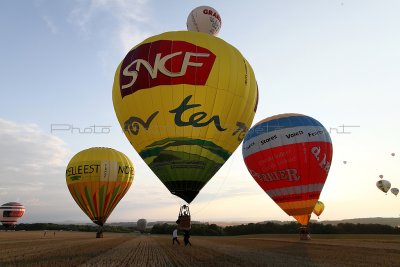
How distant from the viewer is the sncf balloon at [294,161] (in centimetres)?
3219

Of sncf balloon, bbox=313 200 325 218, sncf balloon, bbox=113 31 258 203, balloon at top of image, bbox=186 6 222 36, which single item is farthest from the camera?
sncf balloon, bbox=313 200 325 218

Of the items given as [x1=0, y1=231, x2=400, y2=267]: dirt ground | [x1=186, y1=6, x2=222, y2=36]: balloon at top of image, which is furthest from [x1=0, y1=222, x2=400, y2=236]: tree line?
[x1=186, y1=6, x2=222, y2=36]: balloon at top of image

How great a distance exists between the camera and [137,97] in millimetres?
20266

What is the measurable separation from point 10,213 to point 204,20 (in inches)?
3477

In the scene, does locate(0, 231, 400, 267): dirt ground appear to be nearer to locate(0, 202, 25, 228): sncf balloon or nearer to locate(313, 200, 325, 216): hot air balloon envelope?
locate(313, 200, 325, 216): hot air balloon envelope

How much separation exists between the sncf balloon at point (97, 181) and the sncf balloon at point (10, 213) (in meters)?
63.0

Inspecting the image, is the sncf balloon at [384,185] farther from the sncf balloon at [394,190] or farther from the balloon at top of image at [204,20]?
the balloon at top of image at [204,20]

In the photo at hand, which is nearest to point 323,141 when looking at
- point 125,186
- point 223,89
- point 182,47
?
point 223,89

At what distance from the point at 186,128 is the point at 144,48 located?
18.6 ft

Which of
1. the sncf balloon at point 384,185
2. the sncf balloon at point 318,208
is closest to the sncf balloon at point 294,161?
the sncf balloon at point 318,208

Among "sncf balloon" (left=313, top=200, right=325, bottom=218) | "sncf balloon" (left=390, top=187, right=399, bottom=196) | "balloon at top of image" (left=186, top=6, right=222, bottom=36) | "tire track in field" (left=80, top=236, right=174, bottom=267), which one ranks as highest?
"balloon at top of image" (left=186, top=6, right=222, bottom=36)

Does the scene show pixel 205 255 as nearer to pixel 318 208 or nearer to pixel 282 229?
pixel 318 208

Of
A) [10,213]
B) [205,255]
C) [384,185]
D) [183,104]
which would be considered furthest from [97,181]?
[10,213]

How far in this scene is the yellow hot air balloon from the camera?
1580 inches
